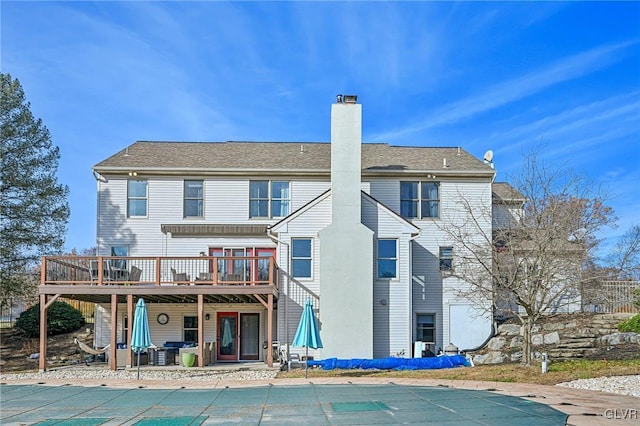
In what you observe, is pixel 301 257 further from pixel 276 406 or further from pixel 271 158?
pixel 276 406

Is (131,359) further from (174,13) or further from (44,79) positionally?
(174,13)

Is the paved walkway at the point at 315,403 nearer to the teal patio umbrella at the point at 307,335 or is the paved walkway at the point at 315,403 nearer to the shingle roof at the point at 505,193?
the teal patio umbrella at the point at 307,335

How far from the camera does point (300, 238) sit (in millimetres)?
23594

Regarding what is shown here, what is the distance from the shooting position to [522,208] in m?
20.9

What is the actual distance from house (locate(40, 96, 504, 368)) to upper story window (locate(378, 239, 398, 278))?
1.6 inches

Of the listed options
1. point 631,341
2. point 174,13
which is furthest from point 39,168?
point 631,341

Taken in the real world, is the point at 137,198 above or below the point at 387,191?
below

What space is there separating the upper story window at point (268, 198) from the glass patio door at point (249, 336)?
4022 mm

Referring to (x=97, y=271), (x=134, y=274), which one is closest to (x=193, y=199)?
(x=134, y=274)

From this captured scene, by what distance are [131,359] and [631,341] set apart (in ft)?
55.9

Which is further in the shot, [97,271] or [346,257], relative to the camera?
[346,257]

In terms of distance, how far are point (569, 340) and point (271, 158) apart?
13146 mm

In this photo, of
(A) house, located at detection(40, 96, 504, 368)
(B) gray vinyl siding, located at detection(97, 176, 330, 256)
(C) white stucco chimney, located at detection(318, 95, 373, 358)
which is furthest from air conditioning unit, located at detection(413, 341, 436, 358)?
(B) gray vinyl siding, located at detection(97, 176, 330, 256)

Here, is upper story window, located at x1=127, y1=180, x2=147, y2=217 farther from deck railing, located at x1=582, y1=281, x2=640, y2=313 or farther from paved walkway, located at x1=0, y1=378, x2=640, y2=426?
deck railing, located at x1=582, y1=281, x2=640, y2=313
